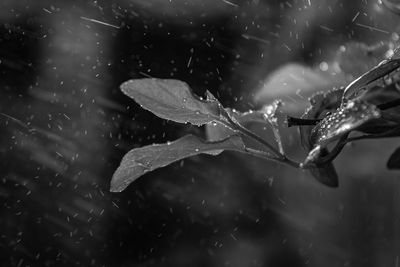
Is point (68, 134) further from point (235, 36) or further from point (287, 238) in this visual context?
point (287, 238)

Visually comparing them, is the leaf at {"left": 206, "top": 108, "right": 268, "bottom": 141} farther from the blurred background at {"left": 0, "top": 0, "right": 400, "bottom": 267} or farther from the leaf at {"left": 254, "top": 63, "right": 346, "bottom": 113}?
the blurred background at {"left": 0, "top": 0, "right": 400, "bottom": 267}

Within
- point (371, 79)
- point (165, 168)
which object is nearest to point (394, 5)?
point (371, 79)

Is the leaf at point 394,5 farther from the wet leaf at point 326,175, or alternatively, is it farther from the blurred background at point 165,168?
the blurred background at point 165,168

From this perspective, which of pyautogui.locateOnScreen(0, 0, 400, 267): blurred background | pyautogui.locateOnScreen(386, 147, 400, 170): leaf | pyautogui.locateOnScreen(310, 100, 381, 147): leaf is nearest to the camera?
pyautogui.locateOnScreen(310, 100, 381, 147): leaf

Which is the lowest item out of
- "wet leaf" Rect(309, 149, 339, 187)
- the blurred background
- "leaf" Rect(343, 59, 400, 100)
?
the blurred background

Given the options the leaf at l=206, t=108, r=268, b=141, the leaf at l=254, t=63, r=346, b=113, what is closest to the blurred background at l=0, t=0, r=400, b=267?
the leaf at l=254, t=63, r=346, b=113

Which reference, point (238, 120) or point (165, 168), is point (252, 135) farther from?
point (165, 168)
